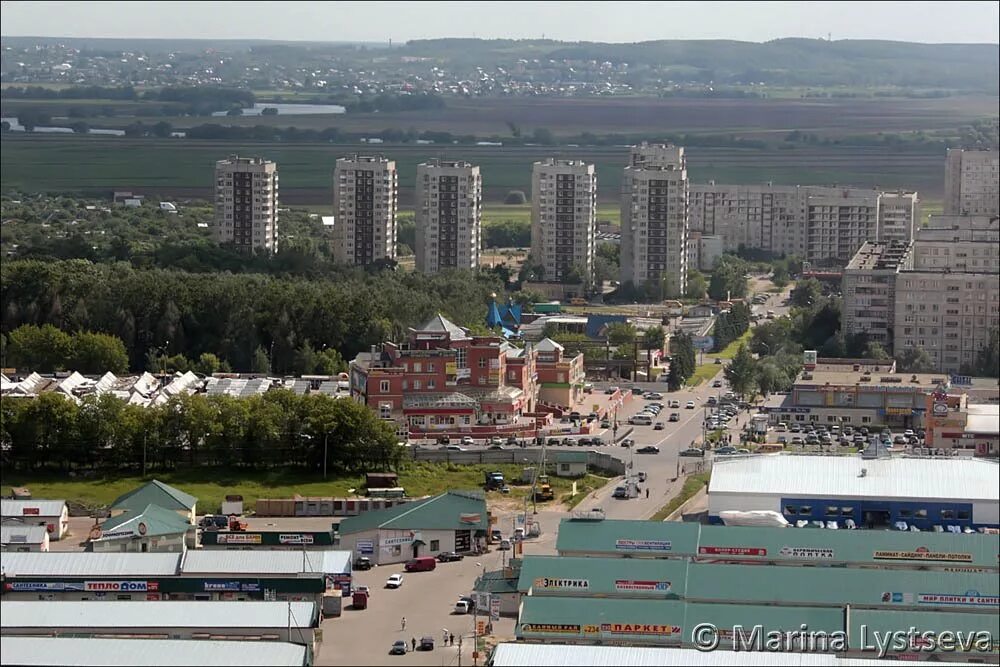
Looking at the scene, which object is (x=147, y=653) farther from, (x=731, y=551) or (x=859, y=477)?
(x=859, y=477)

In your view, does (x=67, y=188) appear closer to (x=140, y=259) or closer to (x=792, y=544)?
(x=140, y=259)

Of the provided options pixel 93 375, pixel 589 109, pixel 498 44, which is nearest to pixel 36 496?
pixel 93 375

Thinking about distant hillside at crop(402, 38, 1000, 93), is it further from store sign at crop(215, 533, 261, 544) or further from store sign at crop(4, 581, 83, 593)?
store sign at crop(4, 581, 83, 593)

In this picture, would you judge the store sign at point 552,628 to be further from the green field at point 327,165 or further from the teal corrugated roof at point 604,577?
the green field at point 327,165

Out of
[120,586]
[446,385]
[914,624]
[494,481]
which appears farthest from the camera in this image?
[446,385]

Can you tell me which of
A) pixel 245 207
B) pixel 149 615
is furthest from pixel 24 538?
pixel 245 207
